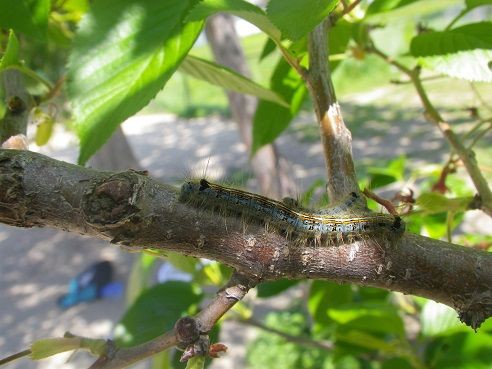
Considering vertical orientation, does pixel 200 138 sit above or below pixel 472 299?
above

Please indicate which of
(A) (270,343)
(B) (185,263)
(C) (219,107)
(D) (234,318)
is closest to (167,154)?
(C) (219,107)

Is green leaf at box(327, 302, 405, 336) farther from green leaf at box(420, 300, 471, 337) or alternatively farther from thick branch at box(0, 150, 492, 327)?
thick branch at box(0, 150, 492, 327)

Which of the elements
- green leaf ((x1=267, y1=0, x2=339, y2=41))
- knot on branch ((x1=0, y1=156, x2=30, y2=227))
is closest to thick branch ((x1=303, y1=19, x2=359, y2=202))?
green leaf ((x1=267, y1=0, x2=339, y2=41))

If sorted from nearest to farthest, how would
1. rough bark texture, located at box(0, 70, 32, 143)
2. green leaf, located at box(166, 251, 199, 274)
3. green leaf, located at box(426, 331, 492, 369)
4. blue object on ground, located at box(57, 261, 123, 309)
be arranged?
rough bark texture, located at box(0, 70, 32, 143)
green leaf, located at box(166, 251, 199, 274)
green leaf, located at box(426, 331, 492, 369)
blue object on ground, located at box(57, 261, 123, 309)

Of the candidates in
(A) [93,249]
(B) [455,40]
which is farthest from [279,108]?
(A) [93,249]

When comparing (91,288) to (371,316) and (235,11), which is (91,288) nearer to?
(371,316)

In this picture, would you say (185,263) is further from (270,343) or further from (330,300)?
(270,343)
